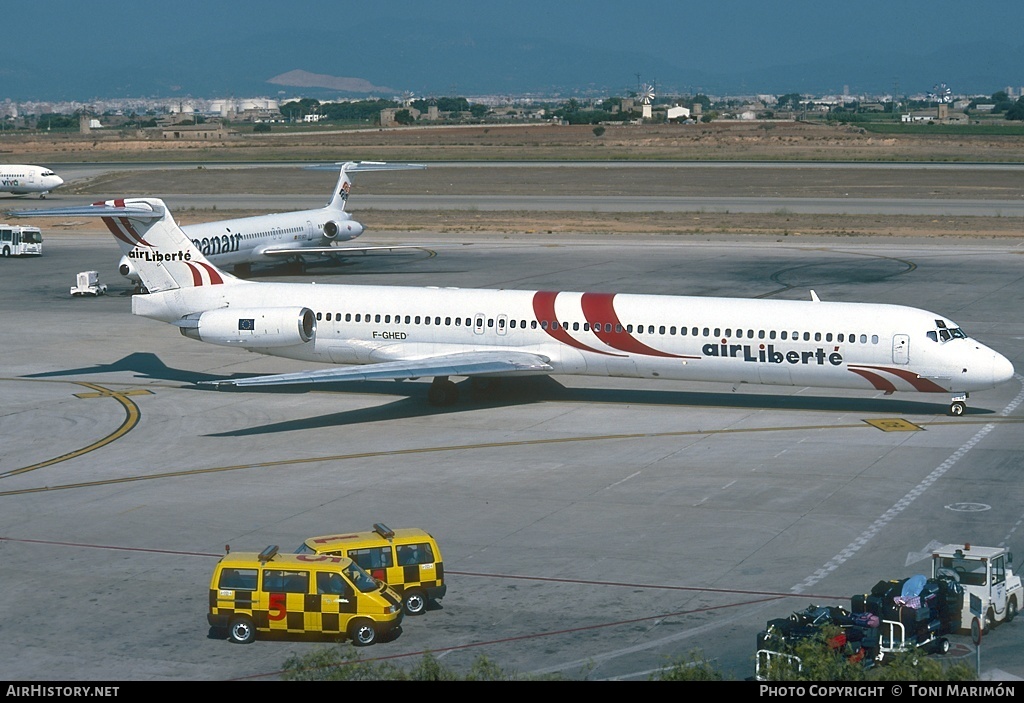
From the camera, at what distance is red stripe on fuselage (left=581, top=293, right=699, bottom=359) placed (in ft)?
123

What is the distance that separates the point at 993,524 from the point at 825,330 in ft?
34.6

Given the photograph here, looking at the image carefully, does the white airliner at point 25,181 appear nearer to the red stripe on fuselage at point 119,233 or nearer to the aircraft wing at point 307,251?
the aircraft wing at point 307,251

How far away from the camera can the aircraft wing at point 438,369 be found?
118ft

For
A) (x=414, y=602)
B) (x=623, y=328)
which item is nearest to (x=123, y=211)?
(x=623, y=328)

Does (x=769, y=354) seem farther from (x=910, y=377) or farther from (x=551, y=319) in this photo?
(x=551, y=319)

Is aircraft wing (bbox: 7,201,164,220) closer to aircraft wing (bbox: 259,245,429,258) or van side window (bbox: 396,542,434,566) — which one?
van side window (bbox: 396,542,434,566)

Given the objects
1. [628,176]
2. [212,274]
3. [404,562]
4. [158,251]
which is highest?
[628,176]

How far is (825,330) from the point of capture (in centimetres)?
3612

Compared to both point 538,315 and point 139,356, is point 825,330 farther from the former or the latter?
point 139,356

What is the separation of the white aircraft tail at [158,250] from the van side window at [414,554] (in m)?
21.6

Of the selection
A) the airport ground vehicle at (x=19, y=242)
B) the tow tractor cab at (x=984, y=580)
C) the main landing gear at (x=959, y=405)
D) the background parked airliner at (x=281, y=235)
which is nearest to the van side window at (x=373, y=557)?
the tow tractor cab at (x=984, y=580)

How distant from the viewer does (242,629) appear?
20797 millimetres

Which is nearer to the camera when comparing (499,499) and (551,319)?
(499,499)

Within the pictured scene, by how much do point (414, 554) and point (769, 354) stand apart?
17137 mm
